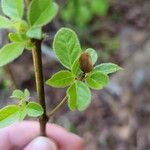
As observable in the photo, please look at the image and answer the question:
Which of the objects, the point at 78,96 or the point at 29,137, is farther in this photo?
the point at 29,137

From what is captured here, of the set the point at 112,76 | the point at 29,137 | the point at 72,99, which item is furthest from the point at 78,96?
the point at 112,76

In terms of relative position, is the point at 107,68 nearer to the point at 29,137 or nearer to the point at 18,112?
the point at 18,112

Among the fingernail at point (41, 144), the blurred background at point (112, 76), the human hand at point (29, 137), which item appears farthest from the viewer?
the blurred background at point (112, 76)

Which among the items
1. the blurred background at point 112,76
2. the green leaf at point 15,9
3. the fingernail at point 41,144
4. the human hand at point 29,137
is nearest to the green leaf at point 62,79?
the green leaf at point 15,9

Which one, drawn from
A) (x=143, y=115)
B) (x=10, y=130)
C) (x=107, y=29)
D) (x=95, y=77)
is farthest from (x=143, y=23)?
(x=95, y=77)

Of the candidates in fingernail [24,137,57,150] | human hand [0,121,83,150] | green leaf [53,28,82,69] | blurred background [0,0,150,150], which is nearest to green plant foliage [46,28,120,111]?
green leaf [53,28,82,69]

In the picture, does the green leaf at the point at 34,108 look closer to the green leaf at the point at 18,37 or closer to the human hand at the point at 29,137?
the green leaf at the point at 18,37
